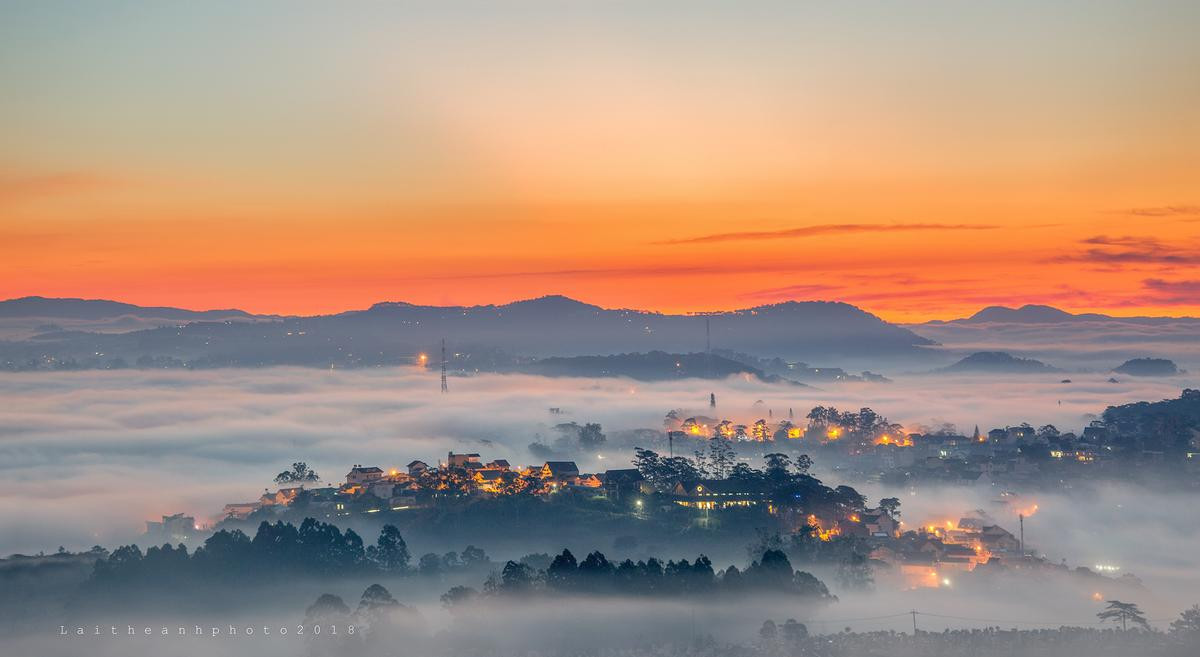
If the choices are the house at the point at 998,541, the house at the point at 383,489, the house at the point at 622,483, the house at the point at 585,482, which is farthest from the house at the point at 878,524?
the house at the point at 383,489

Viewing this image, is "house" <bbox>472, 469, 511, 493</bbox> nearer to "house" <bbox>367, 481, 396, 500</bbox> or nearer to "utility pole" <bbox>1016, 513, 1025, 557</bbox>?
"house" <bbox>367, 481, 396, 500</bbox>

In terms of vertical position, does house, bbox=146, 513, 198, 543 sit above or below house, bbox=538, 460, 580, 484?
below

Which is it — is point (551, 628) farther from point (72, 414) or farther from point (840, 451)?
point (72, 414)

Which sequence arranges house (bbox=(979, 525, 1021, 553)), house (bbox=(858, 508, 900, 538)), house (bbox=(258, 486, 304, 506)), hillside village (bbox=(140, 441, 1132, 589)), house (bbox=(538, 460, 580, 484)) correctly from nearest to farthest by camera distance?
1. hillside village (bbox=(140, 441, 1132, 589))
2. house (bbox=(979, 525, 1021, 553))
3. house (bbox=(858, 508, 900, 538))
4. house (bbox=(258, 486, 304, 506))
5. house (bbox=(538, 460, 580, 484))

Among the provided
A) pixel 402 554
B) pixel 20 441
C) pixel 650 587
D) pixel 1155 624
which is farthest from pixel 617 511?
pixel 20 441

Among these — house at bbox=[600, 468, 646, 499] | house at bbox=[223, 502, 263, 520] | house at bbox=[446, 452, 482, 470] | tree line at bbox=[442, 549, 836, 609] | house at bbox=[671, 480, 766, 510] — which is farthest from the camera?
house at bbox=[446, 452, 482, 470]

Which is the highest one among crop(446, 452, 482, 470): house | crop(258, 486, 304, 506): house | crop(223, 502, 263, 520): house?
crop(446, 452, 482, 470): house

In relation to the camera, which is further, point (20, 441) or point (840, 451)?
point (20, 441)

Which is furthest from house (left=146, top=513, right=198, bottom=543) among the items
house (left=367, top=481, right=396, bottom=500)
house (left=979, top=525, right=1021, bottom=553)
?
house (left=979, top=525, right=1021, bottom=553)

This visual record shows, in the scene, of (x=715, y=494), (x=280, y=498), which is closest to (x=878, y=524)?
(x=715, y=494)
